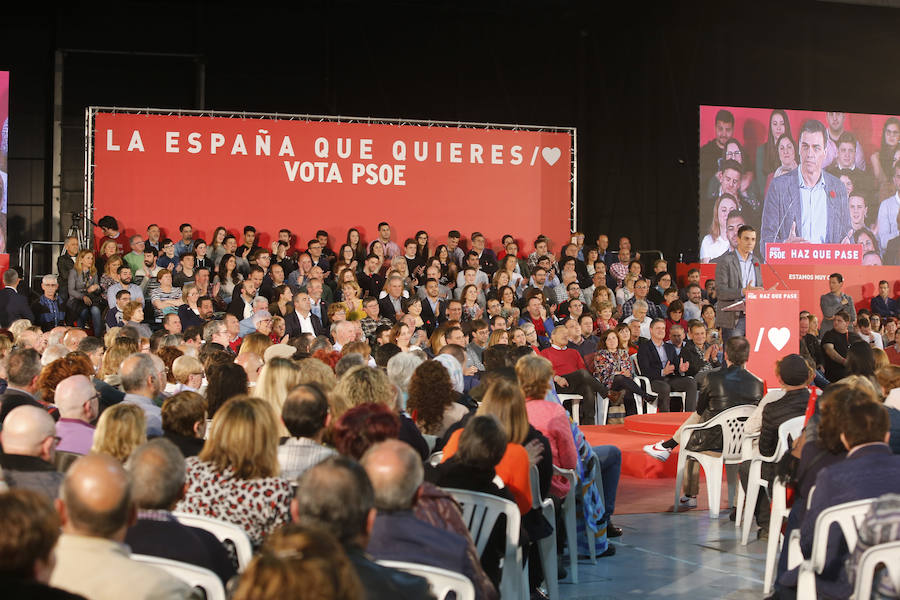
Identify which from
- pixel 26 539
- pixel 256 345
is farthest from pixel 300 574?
pixel 256 345

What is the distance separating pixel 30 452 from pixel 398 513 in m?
1.20

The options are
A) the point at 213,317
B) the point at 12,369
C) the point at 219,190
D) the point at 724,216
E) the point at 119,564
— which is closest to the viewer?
the point at 119,564

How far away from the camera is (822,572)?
313cm

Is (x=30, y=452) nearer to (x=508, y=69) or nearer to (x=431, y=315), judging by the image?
(x=431, y=315)

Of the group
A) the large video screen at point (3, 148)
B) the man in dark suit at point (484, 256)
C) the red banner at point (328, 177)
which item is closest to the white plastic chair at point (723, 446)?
the man in dark suit at point (484, 256)

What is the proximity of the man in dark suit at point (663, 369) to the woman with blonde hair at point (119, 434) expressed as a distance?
6980 mm

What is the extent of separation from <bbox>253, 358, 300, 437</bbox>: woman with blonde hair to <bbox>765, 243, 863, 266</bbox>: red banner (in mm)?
10215

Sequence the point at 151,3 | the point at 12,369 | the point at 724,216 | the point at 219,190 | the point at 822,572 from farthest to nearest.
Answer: the point at 724,216, the point at 151,3, the point at 219,190, the point at 12,369, the point at 822,572

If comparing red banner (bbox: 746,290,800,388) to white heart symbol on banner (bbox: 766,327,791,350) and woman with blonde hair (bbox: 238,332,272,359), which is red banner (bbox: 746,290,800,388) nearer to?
white heart symbol on banner (bbox: 766,327,791,350)

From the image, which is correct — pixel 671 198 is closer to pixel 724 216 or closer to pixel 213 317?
pixel 724 216

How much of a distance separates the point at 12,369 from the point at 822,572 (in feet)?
11.0

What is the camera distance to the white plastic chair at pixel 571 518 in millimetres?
4586

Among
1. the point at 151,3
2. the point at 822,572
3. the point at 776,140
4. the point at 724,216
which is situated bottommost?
the point at 822,572

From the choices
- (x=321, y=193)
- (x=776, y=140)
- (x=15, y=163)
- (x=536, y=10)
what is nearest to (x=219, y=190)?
(x=321, y=193)
